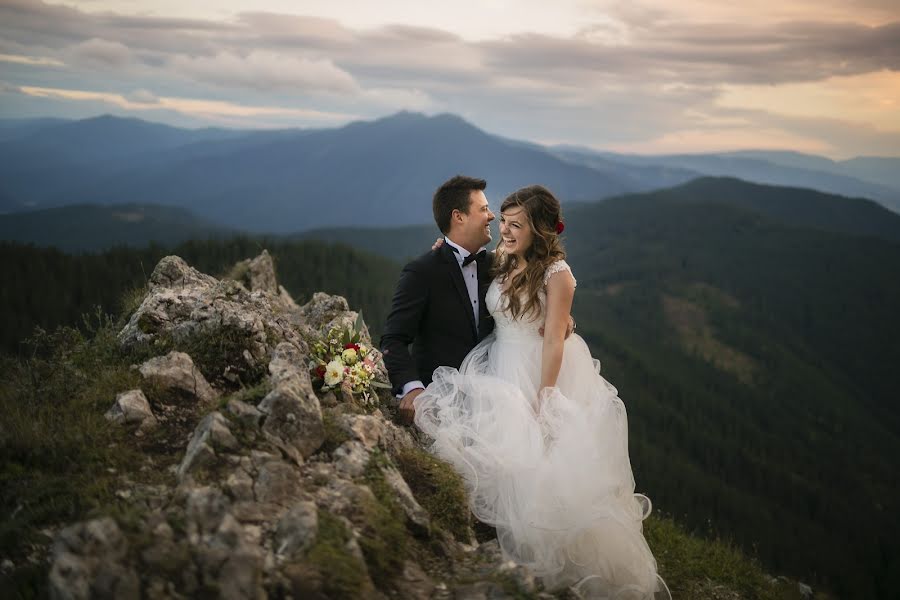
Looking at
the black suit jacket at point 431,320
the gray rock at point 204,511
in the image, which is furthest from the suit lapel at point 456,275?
the gray rock at point 204,511

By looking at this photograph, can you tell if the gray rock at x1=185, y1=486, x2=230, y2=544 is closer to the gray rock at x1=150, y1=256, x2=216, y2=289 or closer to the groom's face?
the groom's face

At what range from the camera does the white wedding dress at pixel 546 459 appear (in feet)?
21.0

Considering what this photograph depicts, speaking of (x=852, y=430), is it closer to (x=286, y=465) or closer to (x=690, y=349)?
(x=690, y=349)

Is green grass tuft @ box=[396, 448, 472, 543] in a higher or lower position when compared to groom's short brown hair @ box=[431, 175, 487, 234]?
lower

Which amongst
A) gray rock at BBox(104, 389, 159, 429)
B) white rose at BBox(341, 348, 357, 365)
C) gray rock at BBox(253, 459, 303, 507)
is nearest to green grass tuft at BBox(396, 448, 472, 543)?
white rose at BBox(341, 348, 357, 365)

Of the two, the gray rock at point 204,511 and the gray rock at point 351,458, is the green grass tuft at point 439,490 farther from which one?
the gray rock at point 204,511

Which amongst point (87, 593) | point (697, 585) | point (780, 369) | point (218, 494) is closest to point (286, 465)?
point (218, 494)

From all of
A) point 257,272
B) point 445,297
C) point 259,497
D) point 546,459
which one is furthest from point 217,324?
point 257,272

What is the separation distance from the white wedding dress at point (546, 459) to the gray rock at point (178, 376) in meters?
2.62

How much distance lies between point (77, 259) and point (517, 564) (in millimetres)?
104413

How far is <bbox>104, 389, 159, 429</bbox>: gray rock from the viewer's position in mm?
6289

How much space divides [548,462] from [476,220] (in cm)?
354

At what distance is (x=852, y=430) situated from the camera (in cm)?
16100

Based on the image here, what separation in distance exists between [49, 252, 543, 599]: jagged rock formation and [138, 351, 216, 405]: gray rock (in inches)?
0.6
